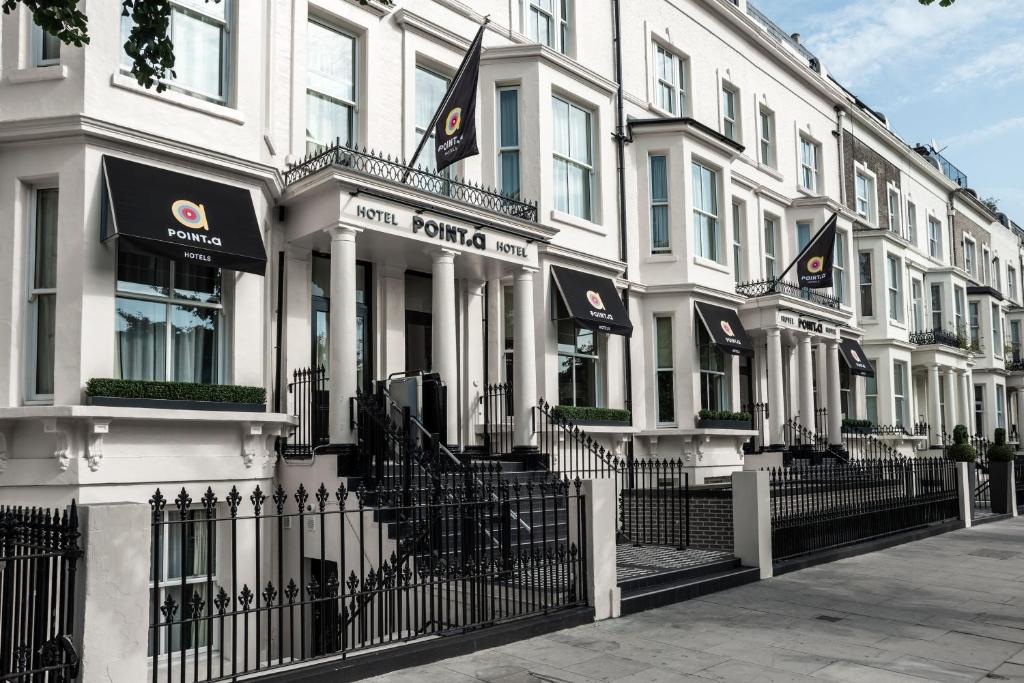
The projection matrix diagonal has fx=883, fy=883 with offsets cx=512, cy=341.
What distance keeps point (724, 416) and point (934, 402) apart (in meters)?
15.8

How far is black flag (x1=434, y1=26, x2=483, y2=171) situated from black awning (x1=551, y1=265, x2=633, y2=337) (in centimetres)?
445

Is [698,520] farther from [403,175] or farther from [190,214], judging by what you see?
[190,214]

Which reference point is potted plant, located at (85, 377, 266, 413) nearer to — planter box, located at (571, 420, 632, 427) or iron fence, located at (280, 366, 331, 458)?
iron fence, located at (280, 366, 331, 458)

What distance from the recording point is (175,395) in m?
10.5

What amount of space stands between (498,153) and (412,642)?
440 inches

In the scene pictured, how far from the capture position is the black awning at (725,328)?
1961 cm

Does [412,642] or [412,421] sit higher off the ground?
[412,421]

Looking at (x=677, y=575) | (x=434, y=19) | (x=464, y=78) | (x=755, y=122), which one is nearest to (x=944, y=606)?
(x=677, y=575)

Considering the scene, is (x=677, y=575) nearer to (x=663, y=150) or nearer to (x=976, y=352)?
(x=663, y=150)

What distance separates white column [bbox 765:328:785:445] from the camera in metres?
21.8

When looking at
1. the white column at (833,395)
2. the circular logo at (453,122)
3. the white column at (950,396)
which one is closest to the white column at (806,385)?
the white column at (833,395)

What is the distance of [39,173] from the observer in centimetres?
1037

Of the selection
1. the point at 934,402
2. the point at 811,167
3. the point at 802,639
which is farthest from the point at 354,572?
the point at 934,402

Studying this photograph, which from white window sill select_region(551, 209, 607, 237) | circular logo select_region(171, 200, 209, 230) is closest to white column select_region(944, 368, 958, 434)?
white window sill select_region(551, 209, 607, 237)
